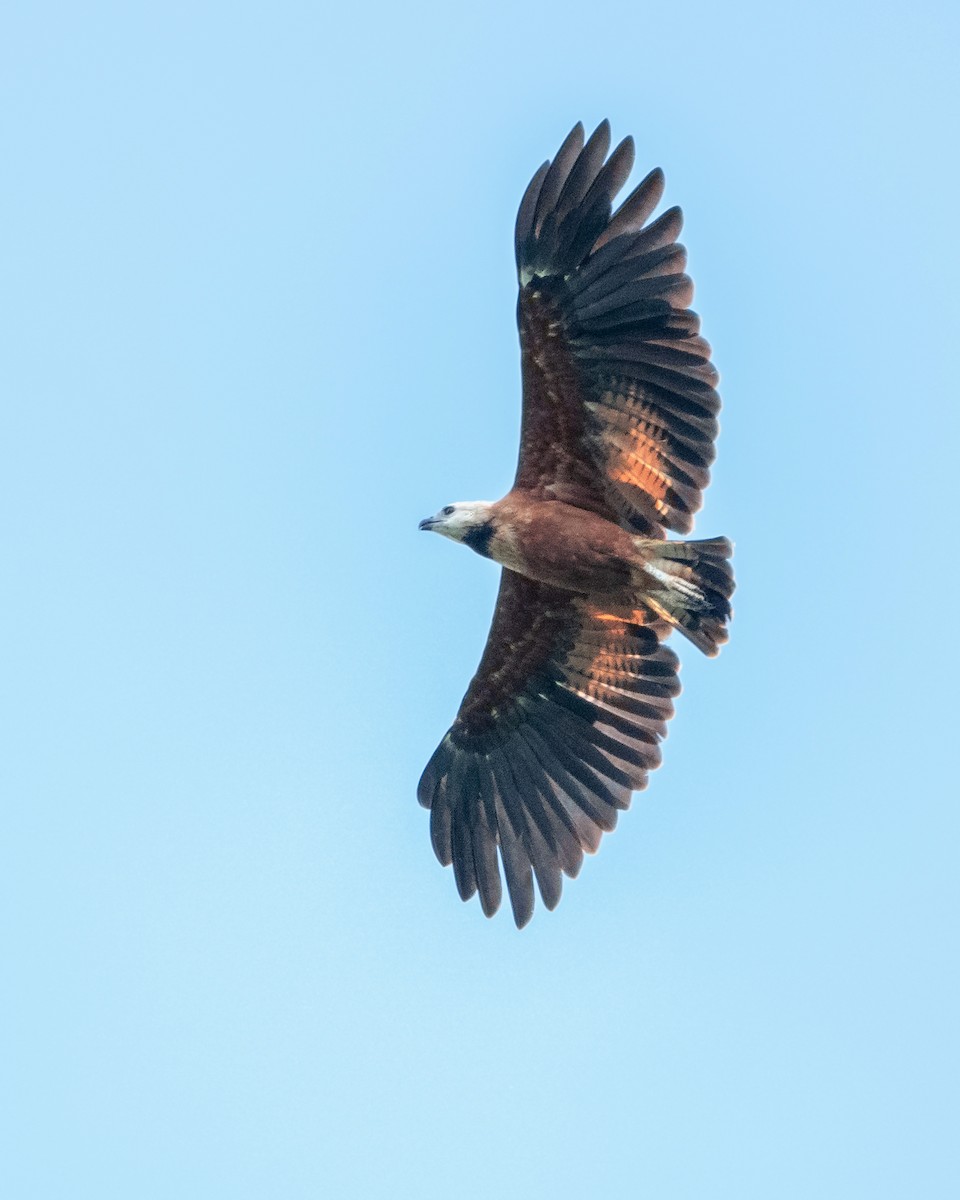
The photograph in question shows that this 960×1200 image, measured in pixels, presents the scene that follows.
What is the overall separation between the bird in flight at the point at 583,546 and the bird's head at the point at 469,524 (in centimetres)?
2

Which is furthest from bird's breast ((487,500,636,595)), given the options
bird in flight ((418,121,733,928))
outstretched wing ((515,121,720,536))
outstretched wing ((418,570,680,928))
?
outstretched wing ((418,570,680,928))

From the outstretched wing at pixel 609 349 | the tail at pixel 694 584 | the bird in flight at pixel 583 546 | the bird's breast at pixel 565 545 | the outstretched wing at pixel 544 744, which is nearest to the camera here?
the outstretched wing at pixel 609 349

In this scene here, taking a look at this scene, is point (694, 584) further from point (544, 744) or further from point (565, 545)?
point (544, 744)

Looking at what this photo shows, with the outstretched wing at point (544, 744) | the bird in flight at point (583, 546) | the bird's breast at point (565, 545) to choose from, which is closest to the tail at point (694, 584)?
the bird in flight at point (583, 546)

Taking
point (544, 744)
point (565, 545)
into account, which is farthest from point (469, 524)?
point (544, 744)

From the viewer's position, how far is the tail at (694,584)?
14000 mm

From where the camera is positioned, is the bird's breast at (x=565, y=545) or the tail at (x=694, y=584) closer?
the tail at (x=694, y=584)

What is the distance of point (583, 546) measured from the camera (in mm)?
14383

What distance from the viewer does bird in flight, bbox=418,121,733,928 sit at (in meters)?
13.6

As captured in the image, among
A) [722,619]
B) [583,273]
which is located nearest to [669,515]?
[722,619]

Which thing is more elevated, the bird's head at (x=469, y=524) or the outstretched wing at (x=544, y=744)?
the bird's head at (x=469, y=524)

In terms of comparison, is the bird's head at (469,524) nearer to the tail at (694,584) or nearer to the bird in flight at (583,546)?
the bird in flight at (583,546)

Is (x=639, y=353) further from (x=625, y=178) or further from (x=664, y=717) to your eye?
(x=664, y=717)

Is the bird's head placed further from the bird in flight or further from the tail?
the tail
